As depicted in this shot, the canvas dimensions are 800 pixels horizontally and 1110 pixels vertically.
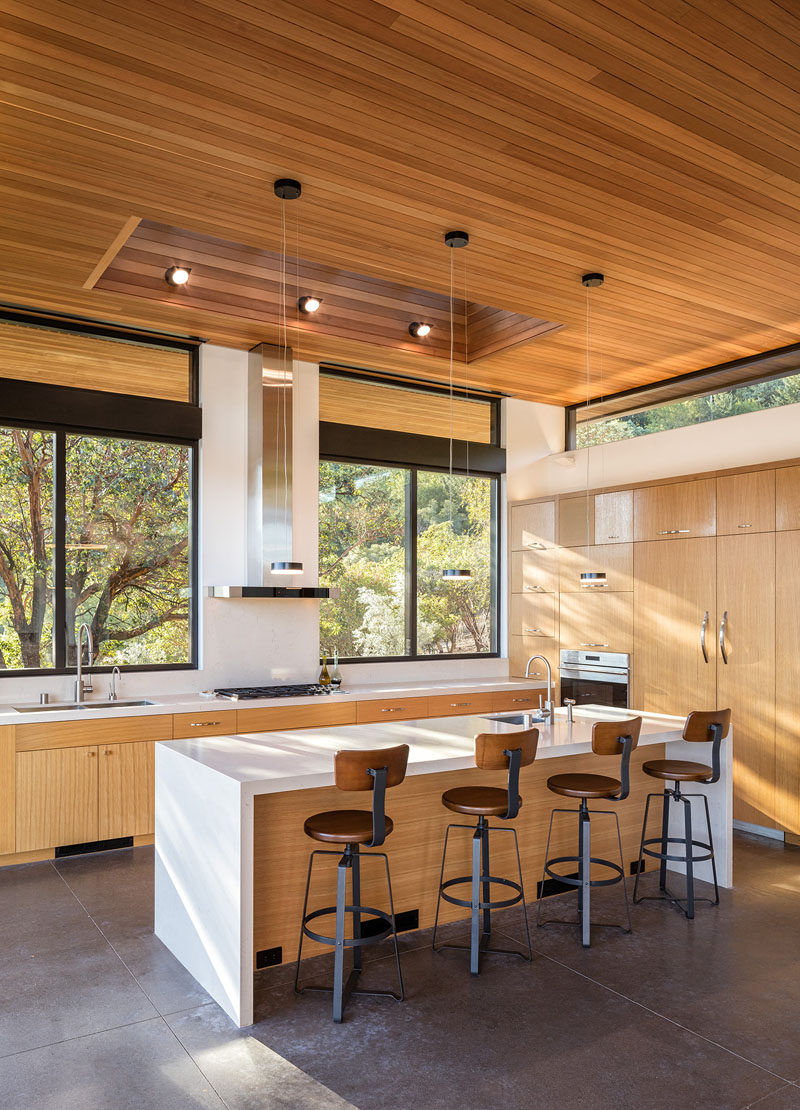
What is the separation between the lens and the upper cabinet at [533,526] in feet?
23.0

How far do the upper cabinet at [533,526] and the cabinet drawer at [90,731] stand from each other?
11.6 feet

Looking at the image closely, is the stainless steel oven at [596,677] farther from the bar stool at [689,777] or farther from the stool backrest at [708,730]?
the stool backrest at [708,730]

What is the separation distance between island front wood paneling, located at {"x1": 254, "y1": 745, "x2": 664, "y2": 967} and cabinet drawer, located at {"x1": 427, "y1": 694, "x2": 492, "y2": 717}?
70.1 inches

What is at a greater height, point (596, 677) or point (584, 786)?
point (596, 677)

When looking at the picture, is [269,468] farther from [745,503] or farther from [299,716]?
[745,503]

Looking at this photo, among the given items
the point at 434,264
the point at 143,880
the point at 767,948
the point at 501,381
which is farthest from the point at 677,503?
the point at 143,880

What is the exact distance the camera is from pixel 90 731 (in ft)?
15.7

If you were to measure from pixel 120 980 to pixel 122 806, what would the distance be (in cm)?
176

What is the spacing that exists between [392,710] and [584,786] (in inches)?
88.9

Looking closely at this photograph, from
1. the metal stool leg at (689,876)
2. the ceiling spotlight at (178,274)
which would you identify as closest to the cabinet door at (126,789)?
the ceiling spotlight at (178,274)

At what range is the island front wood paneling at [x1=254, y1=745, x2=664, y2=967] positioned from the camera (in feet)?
11.1

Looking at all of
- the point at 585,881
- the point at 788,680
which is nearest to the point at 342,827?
the point at 585,881

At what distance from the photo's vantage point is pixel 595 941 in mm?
→ 3699

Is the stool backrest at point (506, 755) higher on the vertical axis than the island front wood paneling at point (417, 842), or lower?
higher
